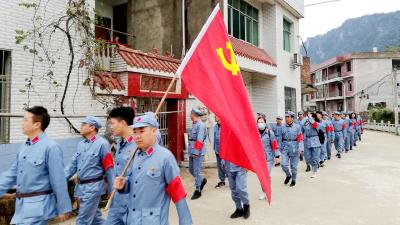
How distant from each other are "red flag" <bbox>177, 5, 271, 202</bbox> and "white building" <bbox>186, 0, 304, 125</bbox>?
1030cm

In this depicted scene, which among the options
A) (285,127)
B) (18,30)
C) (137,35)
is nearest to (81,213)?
(18,30)

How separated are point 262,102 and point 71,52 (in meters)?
10.8

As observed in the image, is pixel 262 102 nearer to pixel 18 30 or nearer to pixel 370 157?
pixel 370 157

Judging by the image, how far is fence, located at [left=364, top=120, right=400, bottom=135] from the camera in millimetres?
30669

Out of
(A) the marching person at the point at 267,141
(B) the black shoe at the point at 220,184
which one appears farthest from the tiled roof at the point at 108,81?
(A) the marching person at the point at 267,141

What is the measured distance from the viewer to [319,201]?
723 cm

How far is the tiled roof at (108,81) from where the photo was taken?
27.6 feet

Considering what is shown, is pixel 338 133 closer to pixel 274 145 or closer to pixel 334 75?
pixel 274 145

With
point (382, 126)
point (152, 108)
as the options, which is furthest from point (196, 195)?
point (382, 126)

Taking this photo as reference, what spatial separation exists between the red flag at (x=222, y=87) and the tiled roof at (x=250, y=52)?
28.8 ft

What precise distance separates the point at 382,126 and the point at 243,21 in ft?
87.9

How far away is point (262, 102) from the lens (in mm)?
16891

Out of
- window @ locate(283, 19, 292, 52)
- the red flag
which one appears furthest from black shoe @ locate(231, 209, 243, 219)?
window @ locate(283, 19, 292, 52)

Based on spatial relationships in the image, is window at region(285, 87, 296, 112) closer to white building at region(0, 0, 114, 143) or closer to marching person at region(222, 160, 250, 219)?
white building at region(0, 0, 114, 143)
